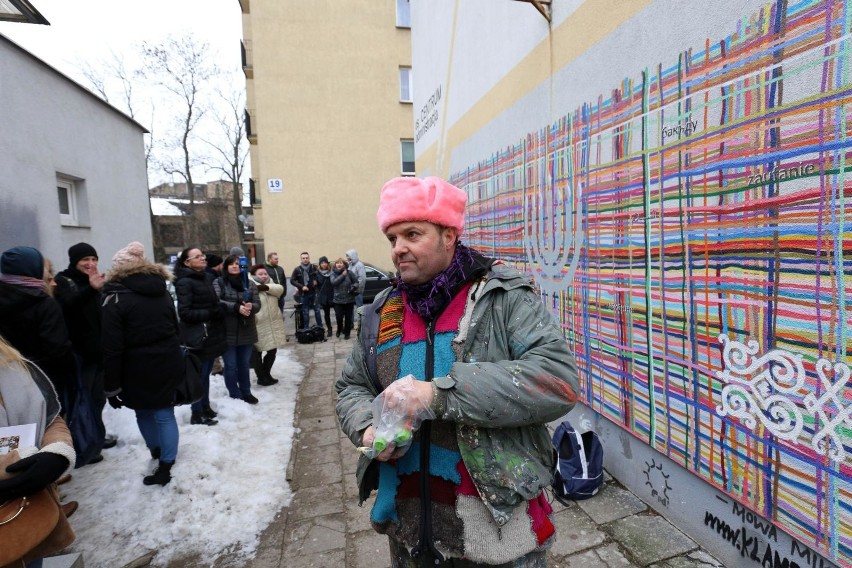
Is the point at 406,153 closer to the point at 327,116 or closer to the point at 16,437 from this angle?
the point at 327,116

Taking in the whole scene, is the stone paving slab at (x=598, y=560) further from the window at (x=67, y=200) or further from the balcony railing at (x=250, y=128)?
the balcony railing at (x=250, y=128)

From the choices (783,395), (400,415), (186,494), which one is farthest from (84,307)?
(783,395)

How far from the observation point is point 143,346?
10.7 feet

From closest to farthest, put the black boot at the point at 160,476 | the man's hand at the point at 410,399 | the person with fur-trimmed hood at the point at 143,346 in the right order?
the man's hand at the point at 410,399, the person with fur-trimmed hood at the point at 143,346, the black boot at the point at 160,476

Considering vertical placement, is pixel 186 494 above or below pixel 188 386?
below

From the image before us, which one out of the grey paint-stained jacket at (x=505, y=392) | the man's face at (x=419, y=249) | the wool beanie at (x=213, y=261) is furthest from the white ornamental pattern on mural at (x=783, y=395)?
the wool beanie at (x=213, y=261)

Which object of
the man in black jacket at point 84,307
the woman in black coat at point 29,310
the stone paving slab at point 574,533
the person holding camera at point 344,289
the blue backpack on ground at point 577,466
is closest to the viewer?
the stone paving slab at point 574,533

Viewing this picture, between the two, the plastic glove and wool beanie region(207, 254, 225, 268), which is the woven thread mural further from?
wool beanie region(207, 254, 225, 268)

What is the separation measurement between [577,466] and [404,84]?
15.2 m

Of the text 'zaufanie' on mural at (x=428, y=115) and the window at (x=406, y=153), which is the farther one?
the window at (x=406, y=153)

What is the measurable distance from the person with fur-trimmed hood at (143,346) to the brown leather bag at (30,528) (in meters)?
1.57

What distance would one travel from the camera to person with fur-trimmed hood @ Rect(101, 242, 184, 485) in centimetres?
319

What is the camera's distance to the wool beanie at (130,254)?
3.27 metres

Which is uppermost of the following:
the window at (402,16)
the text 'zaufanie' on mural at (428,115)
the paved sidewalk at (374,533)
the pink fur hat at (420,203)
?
the window at (402,16)
